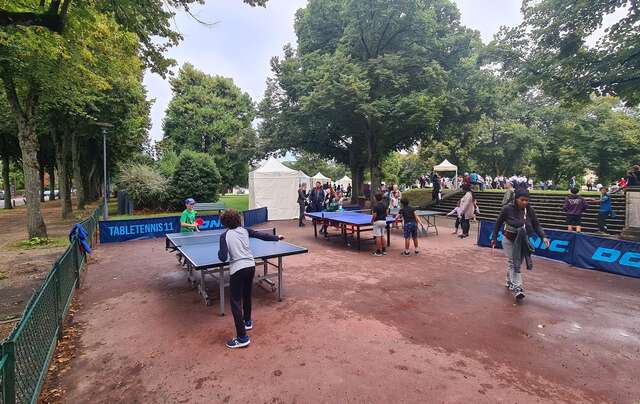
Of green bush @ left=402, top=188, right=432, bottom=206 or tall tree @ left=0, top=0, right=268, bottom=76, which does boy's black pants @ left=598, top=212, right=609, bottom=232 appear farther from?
tall tree @ left=0, top=0, right=268, bottom=76

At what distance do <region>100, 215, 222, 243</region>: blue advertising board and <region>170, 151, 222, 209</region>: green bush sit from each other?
8.72 metres

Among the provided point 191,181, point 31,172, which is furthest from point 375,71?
point 31,172

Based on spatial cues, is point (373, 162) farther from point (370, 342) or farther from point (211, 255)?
point (370, 342)

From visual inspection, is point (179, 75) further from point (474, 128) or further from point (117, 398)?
point (117, 398)

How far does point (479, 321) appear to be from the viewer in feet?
17.5

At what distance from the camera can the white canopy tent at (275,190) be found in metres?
19.6

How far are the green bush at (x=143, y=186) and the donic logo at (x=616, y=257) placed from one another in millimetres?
23012

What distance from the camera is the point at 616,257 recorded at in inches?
316

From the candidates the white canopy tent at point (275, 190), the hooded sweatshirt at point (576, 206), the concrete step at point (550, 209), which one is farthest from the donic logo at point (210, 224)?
the concrete step at point (550, 209)

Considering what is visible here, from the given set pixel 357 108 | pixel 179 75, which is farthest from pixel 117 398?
pixel 179 75

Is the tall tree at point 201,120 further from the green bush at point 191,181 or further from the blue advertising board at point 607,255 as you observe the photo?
the blue advertising board at point 607,255

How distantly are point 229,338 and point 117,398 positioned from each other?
154 cm

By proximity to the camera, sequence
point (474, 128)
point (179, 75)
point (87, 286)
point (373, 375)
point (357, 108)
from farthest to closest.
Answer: point (179, 75) → point (474, 128) → point (357, 108) → point (87, 286) → point (373, 375)

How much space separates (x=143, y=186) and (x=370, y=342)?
22057 mm
